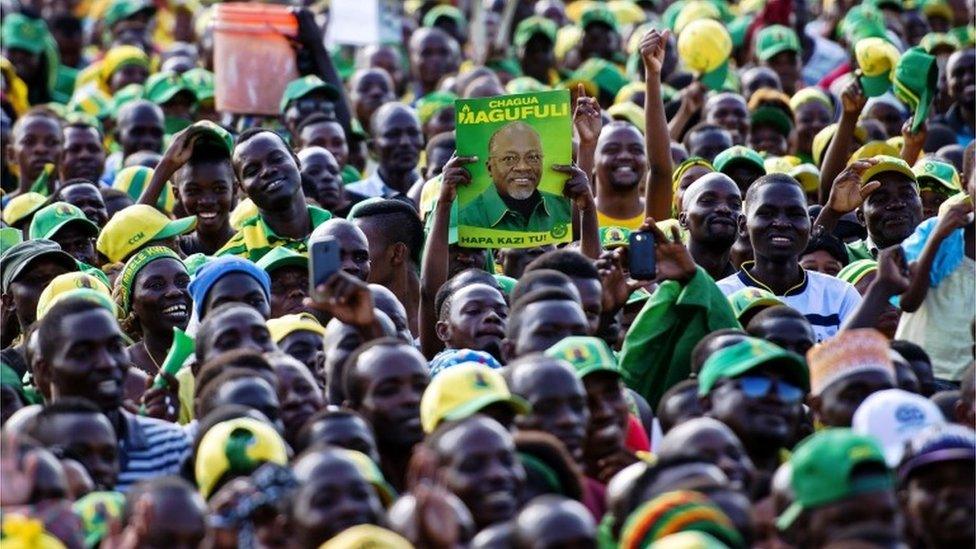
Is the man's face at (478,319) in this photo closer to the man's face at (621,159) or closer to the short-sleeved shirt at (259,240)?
the short-sleeved shirt at (259,240)

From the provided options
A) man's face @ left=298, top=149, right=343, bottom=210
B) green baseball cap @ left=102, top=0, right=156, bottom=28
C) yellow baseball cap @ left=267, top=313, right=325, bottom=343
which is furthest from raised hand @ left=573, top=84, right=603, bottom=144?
green baseball cap @ left=102, top=0, right=156, bottom=28

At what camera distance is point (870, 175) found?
399 inches

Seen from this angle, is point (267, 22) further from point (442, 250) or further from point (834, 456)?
point (834, 456)

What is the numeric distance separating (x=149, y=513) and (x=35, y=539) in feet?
1.02

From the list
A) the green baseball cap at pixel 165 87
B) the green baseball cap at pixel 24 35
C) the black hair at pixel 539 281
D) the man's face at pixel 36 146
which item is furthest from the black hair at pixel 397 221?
the green baseball cap at pixel 24 35

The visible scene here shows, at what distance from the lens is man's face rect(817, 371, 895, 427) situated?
741 cm

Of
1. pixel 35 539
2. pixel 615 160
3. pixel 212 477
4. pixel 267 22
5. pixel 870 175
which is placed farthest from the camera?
pixel 267 22

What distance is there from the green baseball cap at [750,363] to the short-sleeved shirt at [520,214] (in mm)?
1779

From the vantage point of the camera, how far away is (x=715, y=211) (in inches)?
380

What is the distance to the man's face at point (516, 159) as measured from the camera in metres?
9.26

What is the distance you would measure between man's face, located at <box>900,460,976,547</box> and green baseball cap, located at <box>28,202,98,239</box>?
463cm

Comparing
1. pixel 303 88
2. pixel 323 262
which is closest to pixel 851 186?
pixel 323 262

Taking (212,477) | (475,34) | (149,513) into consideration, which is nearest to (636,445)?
(212,477)

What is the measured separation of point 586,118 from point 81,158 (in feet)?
11.1
